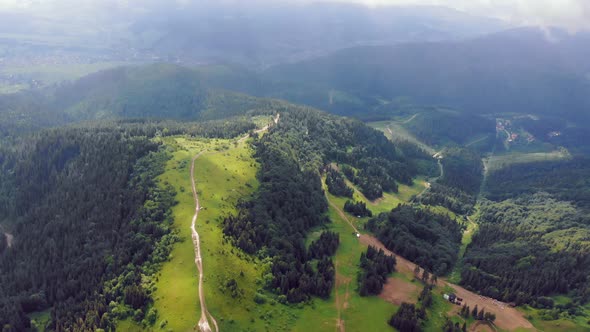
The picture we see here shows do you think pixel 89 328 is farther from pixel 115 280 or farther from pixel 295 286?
pixel 295 286

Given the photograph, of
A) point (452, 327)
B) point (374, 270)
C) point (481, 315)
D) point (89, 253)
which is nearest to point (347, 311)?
point (374, 270)

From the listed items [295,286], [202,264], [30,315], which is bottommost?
[30,315]

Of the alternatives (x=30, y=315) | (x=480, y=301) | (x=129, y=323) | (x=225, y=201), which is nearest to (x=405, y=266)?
(x=480, y=301)

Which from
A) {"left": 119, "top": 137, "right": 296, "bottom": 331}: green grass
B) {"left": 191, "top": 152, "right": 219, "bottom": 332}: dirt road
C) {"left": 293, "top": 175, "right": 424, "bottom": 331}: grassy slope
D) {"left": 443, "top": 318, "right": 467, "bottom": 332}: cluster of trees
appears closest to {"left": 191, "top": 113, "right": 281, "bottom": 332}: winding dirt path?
{"left": 191, "top": 152, "right": 219, "bottom": 332}: dirt road

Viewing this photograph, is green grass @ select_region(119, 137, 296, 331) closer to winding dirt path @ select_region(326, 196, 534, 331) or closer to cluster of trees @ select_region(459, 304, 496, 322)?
winding dirt path @ select_region(326, 196, 534, 331)

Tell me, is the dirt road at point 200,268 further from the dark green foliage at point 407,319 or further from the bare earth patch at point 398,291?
the bare earth patch at point 398,291

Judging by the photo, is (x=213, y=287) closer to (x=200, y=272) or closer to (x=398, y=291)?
(x=200, y=272)

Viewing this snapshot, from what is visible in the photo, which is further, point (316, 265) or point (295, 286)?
point (316, 265)
